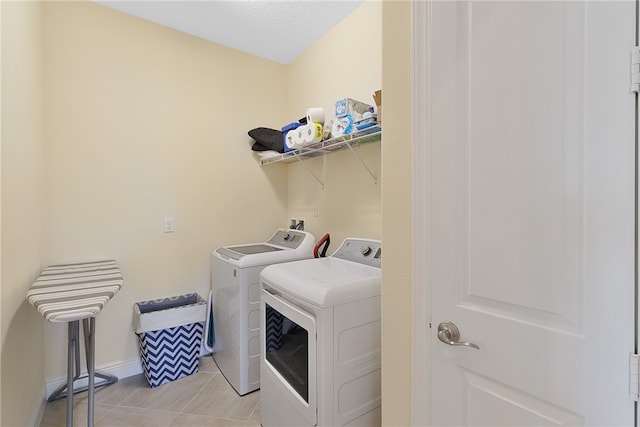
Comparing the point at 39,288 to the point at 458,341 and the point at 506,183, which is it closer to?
the point at 458,341

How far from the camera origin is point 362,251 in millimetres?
1771

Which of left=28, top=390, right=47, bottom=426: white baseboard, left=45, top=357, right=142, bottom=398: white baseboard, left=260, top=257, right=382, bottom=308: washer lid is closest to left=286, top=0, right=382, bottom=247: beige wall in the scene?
left=260, top=257, right=382, bottom=308: washer lid

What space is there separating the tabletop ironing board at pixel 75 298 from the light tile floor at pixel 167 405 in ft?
0.52

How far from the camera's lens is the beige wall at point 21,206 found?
1246mm

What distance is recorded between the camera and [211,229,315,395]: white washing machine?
1.93 meters

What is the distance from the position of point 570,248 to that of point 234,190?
241cm

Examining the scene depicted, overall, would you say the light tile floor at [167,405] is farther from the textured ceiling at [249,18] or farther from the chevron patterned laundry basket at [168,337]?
the textured ceiling at [249,18]

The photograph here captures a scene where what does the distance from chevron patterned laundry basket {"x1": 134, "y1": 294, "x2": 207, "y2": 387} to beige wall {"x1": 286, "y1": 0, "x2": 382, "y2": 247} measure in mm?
1172

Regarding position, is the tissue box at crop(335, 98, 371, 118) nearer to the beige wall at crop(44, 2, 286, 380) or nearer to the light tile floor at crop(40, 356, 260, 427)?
the beige wall at crop(44, 2, 286, 380)

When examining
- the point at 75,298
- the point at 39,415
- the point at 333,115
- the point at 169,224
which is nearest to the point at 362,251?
the point at 333,115

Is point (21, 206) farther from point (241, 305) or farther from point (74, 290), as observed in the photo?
point (241, 305)

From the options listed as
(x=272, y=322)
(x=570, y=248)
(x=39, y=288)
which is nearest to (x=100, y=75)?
(x=39, y=288)

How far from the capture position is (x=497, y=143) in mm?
757

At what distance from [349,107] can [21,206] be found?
6.05 feet
